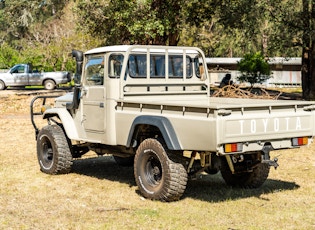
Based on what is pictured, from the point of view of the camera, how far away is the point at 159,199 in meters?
8.37

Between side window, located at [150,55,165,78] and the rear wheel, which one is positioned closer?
side window, located at [150,55,165,78]

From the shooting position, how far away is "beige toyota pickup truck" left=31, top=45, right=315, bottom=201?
785 centimetres

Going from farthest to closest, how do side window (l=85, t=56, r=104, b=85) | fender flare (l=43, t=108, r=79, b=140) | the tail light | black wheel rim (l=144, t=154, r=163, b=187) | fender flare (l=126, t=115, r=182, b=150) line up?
fender flare (l=43, t=108, r=79, b=140) → side window (l=85, t=56, r=104, b=85) → black wheel rim (l=144, t=154, r=163, b=187) → the tail light → fender flare (l=126, t=115, r=182, b=150)

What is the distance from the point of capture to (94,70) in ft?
32.4

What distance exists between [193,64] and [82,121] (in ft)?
7.00

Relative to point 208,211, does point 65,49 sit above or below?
above

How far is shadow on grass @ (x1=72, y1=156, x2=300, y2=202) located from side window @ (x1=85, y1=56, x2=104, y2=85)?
176 centimetres

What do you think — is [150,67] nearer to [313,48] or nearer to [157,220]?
[157,220]

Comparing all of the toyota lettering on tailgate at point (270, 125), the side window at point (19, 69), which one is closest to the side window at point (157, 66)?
the toyota lettering on tailgate at point (270, 125)

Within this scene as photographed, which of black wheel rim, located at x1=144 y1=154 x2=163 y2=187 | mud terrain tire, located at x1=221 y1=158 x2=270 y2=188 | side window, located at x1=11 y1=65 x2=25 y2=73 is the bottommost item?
mud terrain tire, located at x1=221 y1=158 x2=270 y2=188

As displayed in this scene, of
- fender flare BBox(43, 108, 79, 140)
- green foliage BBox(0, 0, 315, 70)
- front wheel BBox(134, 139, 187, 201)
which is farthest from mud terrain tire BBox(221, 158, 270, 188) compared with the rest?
green foliage BBox(0, 0, 315, 70)

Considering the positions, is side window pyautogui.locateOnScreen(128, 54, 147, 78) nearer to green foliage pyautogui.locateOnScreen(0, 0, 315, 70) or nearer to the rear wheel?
green foliage pyautogui.locateOnScreen(0, 0, 315, 70)

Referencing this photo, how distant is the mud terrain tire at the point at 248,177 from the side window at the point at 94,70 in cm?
243

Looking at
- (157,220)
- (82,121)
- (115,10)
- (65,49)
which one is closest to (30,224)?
(157,220)
